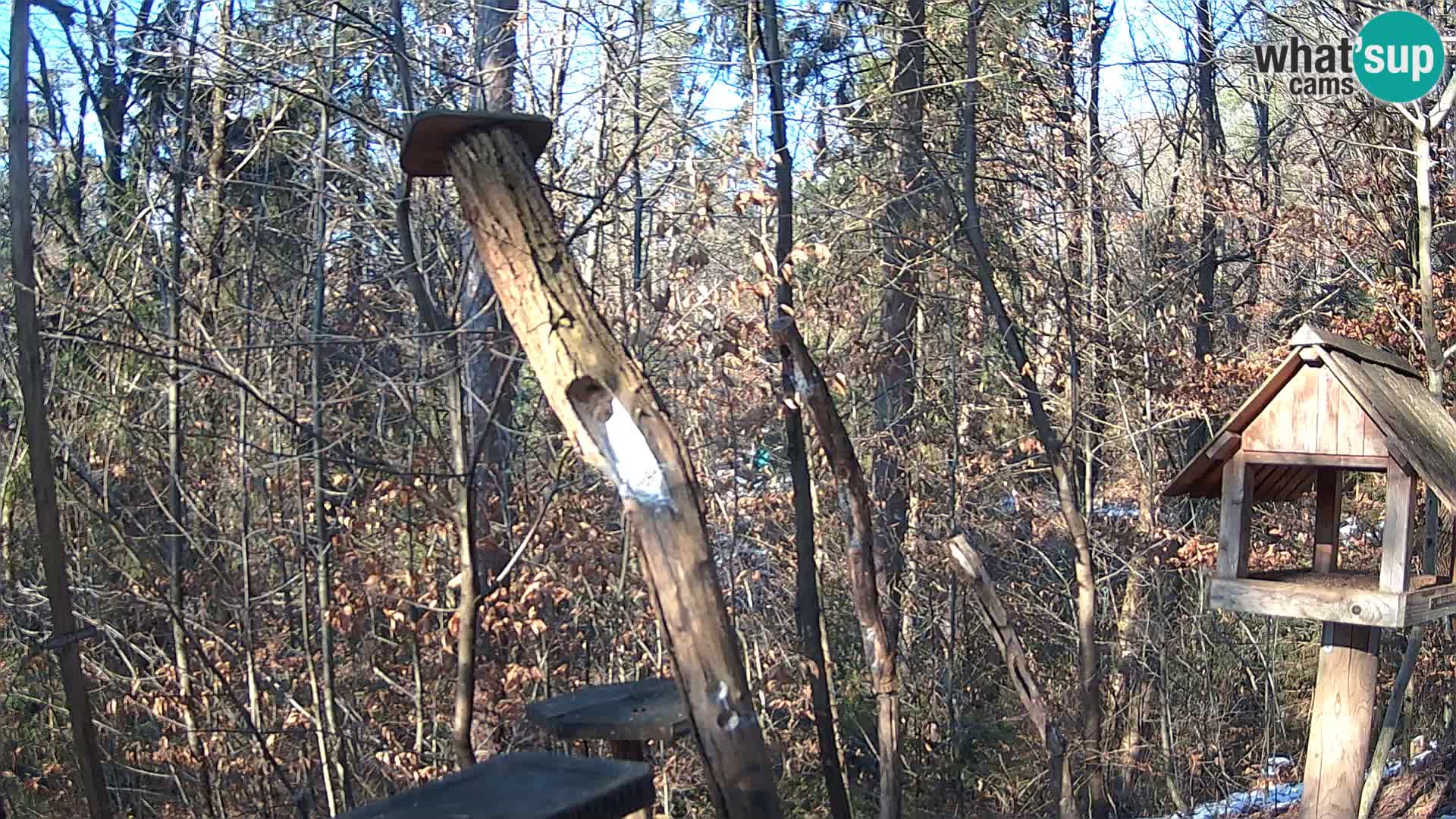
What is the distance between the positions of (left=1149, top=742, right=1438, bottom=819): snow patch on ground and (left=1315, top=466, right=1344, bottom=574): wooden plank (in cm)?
306

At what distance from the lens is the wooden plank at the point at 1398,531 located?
377 cm

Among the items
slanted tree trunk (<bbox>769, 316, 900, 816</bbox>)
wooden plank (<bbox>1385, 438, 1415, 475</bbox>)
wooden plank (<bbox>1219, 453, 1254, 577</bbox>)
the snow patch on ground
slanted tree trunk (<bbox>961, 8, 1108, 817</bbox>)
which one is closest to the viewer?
wooden plank (<bbox>1385, 438, 1415, 475</bbox>)

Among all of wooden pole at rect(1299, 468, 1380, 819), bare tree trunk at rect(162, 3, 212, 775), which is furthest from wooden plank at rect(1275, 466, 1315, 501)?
bare tree trunk at rect(162, 3, 212, 775)

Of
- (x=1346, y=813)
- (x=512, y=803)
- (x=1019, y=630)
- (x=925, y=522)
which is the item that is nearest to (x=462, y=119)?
(x=512, y=803)

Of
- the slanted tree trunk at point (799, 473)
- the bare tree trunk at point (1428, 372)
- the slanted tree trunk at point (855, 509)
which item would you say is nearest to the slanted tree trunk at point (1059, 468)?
the slanted tree trunk at point (799, 473)

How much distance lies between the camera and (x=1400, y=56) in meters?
6.45

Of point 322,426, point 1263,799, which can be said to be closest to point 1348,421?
point 1263,799

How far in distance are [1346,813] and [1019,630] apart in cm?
521

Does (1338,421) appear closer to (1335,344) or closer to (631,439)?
(1335,344)

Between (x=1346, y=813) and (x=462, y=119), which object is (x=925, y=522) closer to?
(x=1346, y=813)

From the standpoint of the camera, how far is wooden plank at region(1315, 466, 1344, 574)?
4.38 m

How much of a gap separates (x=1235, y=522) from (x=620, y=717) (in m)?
2.22

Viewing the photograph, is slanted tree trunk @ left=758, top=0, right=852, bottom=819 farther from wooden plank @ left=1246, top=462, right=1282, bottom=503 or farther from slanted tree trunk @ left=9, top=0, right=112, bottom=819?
slanted tree trunk @ left=9, top=0, right=112, bottom=819

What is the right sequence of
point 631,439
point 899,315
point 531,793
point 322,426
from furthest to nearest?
point 899,315, point 322,426, point 631,439, point 531,793
